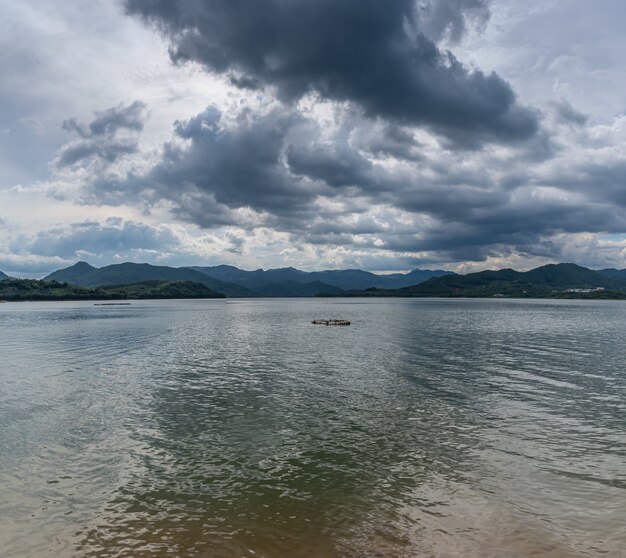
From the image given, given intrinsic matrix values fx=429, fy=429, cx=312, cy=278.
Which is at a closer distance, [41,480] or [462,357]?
[41,480]

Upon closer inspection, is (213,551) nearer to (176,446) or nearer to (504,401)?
(176,446)

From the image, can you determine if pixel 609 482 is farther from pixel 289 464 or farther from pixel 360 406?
pixel 360 406

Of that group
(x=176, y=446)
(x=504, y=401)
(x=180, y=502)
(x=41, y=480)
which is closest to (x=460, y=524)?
(x=180, y=502)

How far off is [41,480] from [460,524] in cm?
2406

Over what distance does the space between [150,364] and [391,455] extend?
171 ft

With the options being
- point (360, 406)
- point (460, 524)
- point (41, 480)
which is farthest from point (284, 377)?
point (460, 524)

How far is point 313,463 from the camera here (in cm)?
2833

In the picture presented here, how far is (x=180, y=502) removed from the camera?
22906 mm

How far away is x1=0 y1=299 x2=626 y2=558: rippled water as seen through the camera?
64.0ft

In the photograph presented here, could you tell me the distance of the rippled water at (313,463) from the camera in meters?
19.5

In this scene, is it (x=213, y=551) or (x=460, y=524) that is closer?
(x=213, y=551)

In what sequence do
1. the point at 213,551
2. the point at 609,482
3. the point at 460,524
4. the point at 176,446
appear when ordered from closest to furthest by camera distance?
1. the point at 213,551
2. the point at 460,524
3. the point at 609,482
4. the point at 176,446

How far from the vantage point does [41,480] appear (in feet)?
84.9

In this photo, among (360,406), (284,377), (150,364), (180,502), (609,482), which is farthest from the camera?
(150,364)
